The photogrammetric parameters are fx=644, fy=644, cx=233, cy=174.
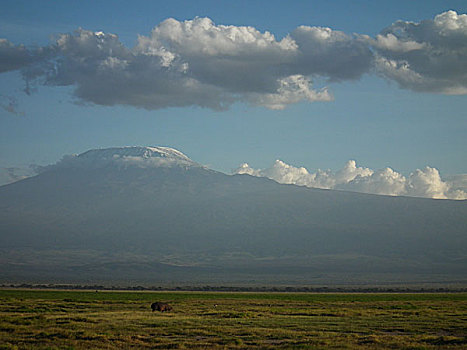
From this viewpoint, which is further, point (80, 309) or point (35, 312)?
point (80, 309)

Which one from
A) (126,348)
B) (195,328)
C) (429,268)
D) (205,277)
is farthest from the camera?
(429,268)

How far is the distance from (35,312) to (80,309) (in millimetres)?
4623

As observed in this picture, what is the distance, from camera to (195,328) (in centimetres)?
3050

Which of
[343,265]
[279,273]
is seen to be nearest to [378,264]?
[343,265]

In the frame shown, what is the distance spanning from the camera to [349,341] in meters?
25.3

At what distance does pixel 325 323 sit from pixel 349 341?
8837 millimetres

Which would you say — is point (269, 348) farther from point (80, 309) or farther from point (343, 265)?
point (343, 265)

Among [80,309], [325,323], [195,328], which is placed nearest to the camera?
[195,328]

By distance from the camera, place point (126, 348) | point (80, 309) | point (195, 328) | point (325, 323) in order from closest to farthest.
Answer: point (126, 348)
point (195, 328)
point (325, 323)
point (80, 309)

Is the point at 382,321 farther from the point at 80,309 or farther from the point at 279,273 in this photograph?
the point at 279,273

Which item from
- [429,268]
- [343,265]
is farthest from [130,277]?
[429,268]

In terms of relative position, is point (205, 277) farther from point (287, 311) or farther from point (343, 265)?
point (287, 311)

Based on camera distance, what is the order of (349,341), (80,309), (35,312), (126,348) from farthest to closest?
(80,309), (35,312), (349,341), (126,348)

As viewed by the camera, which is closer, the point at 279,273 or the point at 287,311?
the point at 287,311
